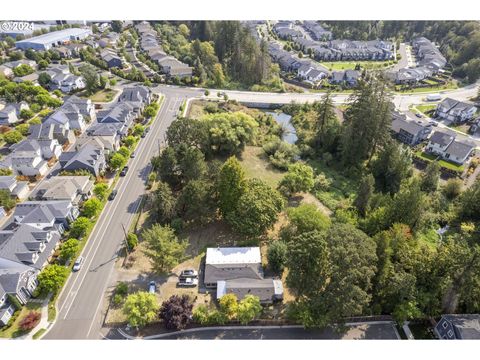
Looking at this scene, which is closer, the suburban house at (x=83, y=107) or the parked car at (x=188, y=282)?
the parked car at (x=188, y=282)

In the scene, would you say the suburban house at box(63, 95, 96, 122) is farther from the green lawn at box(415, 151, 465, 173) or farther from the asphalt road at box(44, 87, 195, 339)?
the green lawn at box(415, 151, 465, 173)

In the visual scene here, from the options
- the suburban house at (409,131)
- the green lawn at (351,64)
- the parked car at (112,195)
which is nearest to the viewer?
the parked car at (112,195)

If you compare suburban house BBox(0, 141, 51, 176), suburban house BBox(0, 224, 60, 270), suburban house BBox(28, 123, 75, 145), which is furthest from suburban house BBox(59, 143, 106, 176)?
suburban house BBox(0, 224, 60, 270)

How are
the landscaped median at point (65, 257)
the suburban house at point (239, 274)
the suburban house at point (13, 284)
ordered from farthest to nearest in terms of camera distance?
the suburban house at point (239, 274) → the landscaped median at point (65, 257) → the suburban house at point (13, 284)

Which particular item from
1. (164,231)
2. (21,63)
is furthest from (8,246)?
(21,63)

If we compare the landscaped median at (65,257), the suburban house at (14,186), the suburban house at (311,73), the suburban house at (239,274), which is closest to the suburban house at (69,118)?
the suburban house at (14,186)

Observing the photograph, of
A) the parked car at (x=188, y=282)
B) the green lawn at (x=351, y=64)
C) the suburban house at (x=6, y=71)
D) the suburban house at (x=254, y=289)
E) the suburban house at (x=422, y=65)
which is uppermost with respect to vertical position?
the suburban house at (x=422, y=65)

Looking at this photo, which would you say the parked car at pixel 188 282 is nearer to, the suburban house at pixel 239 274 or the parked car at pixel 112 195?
the suburban house at pixel 239 274
